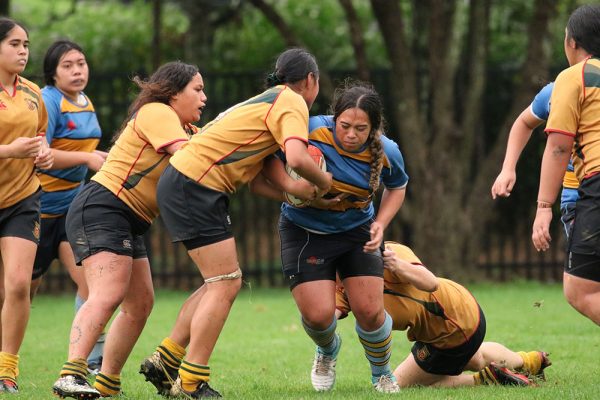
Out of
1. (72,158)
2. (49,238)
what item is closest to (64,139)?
(72,158)

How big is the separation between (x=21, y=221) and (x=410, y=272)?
2449 millimetres

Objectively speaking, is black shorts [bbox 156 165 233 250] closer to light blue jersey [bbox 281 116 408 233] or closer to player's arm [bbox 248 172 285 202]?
player's arm [bbox 248 172 285 202]

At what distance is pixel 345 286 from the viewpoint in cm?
609

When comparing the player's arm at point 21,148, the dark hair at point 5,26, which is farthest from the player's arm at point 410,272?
the dark hair at point 5,26

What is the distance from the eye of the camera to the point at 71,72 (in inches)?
300

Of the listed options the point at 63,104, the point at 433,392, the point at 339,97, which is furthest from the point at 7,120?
the point at 433,392

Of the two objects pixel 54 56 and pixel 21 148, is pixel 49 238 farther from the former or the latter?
pixel 21 148

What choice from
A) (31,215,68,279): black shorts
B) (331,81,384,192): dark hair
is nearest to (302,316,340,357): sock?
(331,81,384,192): dark hair

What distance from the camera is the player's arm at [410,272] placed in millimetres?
5895

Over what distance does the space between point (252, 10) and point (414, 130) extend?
426 cm

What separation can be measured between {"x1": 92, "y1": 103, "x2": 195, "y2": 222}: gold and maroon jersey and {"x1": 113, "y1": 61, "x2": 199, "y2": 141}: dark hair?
0.29ft

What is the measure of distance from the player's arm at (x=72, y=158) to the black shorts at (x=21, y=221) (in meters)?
0.75

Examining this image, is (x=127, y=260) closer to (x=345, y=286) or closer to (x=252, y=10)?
(x=345, y=286)

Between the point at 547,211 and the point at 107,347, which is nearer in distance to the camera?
the point at 547,211
